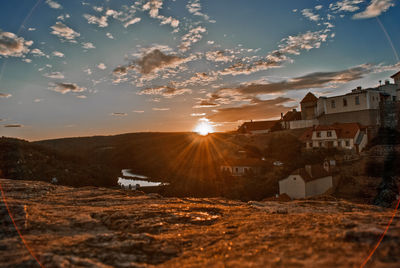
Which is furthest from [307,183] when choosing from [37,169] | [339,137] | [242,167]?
[37,169]

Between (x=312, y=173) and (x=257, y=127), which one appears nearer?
(x=312, y=173)

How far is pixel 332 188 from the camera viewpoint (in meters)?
30.0

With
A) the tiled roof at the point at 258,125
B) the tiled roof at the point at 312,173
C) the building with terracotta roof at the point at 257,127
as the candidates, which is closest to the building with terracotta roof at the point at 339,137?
the tiled roof at the point at 312,173

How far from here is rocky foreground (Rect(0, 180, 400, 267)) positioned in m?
1.82

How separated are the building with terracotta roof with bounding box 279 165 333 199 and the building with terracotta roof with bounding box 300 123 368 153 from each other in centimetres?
820

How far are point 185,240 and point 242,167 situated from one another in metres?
40.1

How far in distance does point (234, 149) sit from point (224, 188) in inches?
700

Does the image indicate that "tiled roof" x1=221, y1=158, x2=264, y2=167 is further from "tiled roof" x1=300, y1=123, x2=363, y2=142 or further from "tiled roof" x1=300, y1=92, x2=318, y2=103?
"tiled roof" x1=300, y1=92, x2=318, y2=103

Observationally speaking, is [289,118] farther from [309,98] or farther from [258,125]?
[258,125]

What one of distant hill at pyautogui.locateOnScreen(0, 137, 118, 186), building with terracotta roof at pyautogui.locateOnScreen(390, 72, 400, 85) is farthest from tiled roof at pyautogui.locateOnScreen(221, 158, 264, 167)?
distant hill at pyautogui.locateOnScreen(0, 137, 118, 186)

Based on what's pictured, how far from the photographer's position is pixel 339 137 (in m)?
36.4

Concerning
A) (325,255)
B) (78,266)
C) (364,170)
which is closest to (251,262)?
(325,255)

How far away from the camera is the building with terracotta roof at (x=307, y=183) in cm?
2769

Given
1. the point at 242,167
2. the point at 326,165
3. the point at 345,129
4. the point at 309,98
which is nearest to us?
the point at 326,165
